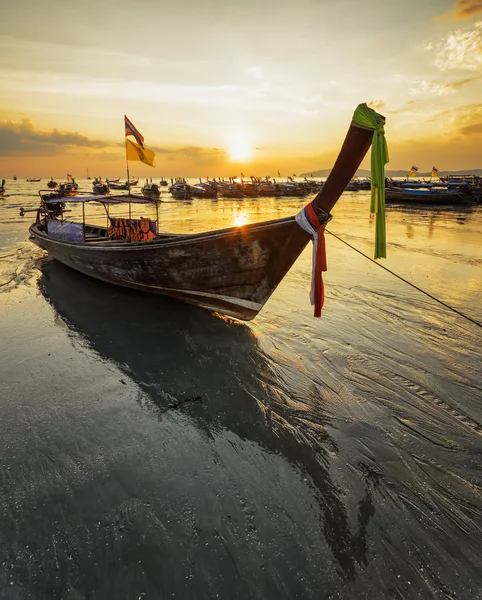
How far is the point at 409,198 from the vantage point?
112ft

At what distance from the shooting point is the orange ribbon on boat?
5250 mm

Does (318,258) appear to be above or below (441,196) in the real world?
below

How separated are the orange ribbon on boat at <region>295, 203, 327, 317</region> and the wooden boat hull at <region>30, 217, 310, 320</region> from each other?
1.04 ft

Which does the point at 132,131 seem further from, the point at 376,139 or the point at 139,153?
the point at 376,139

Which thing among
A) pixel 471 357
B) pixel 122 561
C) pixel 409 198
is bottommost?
pixel 122 561

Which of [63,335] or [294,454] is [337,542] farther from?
[63,335]

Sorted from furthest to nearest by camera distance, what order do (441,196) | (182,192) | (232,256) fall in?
1. (182,192)
2. (441,196)
3. (232,256)

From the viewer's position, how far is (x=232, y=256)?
255 inches

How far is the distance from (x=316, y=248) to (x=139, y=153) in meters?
6.85

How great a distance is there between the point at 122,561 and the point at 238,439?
5.68 ft

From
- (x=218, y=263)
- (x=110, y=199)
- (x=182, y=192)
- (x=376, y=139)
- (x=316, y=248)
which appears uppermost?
(x=182, y=192)

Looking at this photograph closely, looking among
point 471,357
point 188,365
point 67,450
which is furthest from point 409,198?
point 67,450

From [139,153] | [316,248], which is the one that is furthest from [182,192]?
[316,248]

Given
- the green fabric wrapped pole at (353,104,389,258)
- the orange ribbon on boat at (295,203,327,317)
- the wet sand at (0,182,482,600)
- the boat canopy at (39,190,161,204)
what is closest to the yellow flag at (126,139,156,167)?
the boat canopy at (39,190,161,204)
